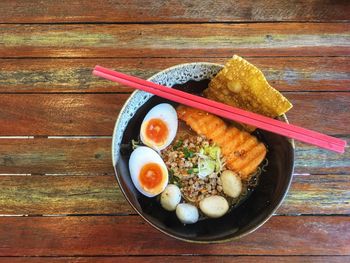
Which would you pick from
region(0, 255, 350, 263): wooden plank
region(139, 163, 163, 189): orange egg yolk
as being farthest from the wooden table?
region(139, 163, 163, 189): orange egg yolk

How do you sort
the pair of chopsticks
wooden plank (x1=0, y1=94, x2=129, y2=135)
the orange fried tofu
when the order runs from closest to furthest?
the pair of chopsticks < the orange fried tofu < wooden plank (x1=0, y1=94, x2=129, y2=135)

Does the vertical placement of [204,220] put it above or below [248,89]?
below

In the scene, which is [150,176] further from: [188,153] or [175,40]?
[175,40]

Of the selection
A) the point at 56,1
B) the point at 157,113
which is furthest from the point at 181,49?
the point at 56,1

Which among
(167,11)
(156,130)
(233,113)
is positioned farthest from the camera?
(167,11)

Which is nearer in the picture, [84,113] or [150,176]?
[150,176]

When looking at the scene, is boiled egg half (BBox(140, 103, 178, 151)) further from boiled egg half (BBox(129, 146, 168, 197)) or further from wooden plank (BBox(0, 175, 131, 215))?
wooden plank (BBox(0, 175, 131, 215))

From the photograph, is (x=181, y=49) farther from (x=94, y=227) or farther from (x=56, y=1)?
(x=94, y=227)

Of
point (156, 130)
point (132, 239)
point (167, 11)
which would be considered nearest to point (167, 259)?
point (132, 239)
